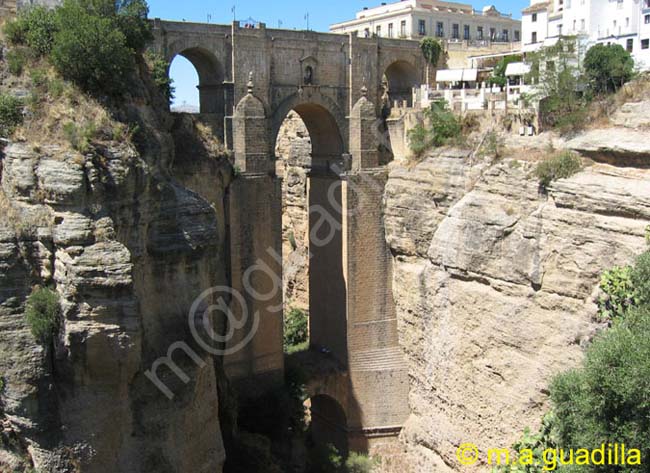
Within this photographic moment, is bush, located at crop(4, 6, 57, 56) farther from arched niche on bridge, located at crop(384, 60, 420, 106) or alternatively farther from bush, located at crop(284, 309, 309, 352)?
arched niche on bridge, located at crop(384, 60, 420, 106)

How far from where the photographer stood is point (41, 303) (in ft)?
36.9

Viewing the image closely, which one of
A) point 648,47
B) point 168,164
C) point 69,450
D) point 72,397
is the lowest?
point 69,450

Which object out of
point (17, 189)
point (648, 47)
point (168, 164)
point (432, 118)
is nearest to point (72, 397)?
point (17, 189)

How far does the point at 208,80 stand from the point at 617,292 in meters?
11.8

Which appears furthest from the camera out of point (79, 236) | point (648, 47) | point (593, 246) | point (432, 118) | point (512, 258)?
point (648, 47)

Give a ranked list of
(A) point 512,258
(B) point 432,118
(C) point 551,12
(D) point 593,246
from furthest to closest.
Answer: (C) point 551,12 → (B) point 432,118 → (A) point 512,258 → (D) point 593,246

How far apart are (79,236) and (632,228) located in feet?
34.3

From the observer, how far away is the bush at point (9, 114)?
11.9 metres

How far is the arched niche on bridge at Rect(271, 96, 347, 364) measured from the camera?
22234mm

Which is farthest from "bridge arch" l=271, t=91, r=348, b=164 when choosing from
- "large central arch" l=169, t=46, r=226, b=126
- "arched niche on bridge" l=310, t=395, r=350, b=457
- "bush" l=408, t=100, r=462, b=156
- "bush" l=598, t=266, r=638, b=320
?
"bush" l=598, t=266, r=638, b=320

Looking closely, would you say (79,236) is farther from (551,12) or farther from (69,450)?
(551,12)

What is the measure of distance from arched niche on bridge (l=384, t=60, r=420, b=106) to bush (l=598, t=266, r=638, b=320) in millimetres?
11997

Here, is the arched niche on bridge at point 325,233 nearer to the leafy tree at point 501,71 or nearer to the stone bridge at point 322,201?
the stone bridge at point 322,201

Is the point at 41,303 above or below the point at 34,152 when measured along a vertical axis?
below
